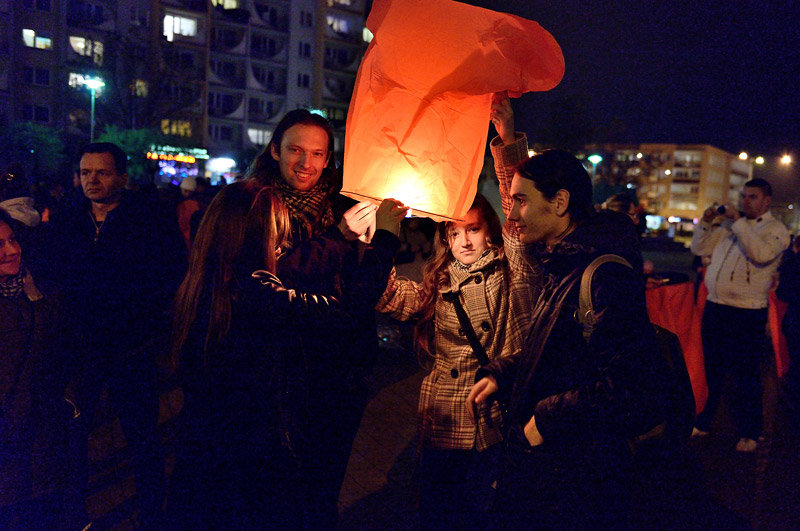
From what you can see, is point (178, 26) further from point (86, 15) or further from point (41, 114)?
point (41, 114)

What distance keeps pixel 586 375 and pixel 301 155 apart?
1.45 meters

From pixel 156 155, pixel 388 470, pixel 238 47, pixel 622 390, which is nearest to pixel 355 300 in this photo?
pixel 622 390

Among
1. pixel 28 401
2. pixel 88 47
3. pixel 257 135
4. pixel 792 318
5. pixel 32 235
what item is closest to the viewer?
pixel 28 401

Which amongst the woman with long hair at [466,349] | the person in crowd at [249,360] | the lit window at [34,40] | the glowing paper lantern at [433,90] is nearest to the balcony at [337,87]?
the lit window at [34,40]

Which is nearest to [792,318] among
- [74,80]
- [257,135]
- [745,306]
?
[745,306]

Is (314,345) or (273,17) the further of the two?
(273,17)

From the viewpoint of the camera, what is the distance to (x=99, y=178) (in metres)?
4.16

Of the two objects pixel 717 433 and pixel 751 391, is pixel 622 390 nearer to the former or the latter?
pixel 751 391

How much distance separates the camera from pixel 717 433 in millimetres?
6516

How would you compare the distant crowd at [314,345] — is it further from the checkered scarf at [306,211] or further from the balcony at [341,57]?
the balcony at [341,57]

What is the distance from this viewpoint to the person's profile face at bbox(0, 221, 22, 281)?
11.4 ft

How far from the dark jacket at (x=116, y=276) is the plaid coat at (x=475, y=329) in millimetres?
1585

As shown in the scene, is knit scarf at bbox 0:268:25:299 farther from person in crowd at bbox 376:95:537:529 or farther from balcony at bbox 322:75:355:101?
balcony at bbox 322:75:355:101

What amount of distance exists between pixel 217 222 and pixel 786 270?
6227mm
